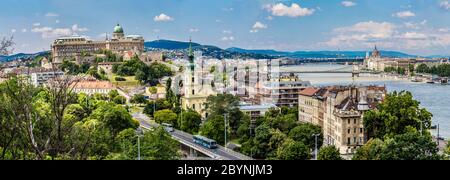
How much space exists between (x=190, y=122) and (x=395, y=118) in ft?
12.1

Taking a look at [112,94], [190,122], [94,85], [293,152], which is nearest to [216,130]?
[190,122]

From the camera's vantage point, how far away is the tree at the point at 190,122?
9.77m

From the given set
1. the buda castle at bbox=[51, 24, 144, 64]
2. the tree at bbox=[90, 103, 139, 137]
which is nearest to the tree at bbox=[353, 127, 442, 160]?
the tree at bbox=[90, 103, 139, 137]

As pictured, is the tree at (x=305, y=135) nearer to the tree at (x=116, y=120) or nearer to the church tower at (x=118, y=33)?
the tree at (x=116, y=120)

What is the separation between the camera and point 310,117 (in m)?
9.92

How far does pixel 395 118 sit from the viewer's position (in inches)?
292

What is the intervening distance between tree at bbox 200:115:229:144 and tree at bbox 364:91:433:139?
2254mm

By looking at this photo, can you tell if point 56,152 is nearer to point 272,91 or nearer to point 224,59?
point 272,91

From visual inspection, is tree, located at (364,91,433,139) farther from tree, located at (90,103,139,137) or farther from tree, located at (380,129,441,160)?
tree, located at (90,103,139,137)

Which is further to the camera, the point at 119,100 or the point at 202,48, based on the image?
the point at 202,48

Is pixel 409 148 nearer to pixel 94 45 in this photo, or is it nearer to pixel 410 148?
pixel 410 148

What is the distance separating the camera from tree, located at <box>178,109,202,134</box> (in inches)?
384

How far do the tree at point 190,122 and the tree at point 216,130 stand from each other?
780mm
